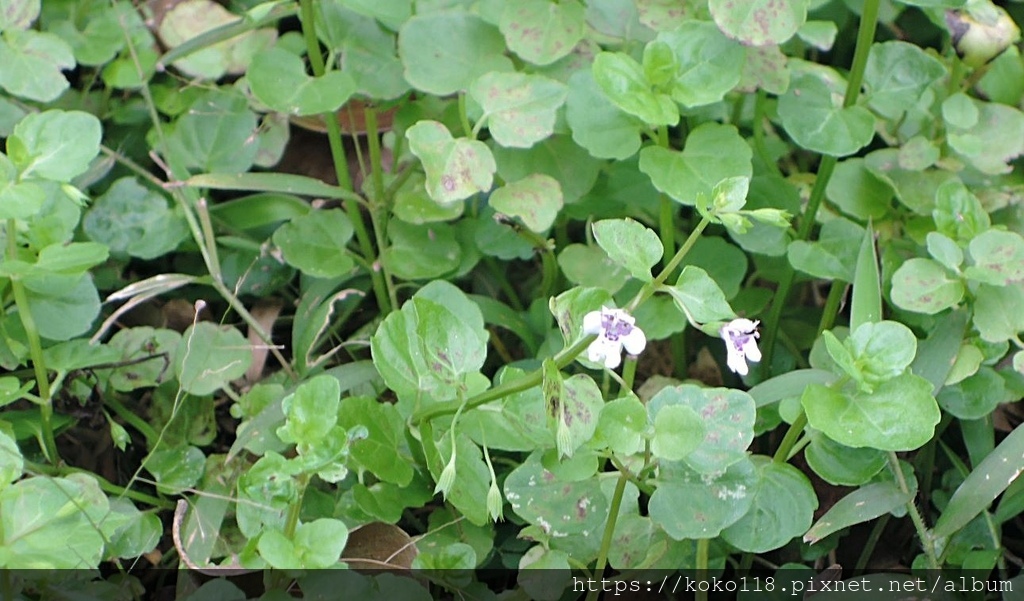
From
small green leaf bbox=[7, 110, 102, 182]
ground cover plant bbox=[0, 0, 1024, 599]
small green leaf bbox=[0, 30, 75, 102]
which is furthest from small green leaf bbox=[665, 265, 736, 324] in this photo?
small green leaf bbox=[0, 30, 75, 102]

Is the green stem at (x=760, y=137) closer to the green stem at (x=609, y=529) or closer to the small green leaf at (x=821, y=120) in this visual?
the small green leaf at (x=821, y=120)

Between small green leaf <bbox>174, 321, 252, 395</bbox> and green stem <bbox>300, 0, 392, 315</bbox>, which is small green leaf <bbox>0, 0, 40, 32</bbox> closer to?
green stem <bbox>300, 0, 392, 315</bbox>

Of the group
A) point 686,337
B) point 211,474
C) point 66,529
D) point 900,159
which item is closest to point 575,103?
point 686,337

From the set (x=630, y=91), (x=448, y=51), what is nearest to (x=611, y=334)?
(x=630, y=91)

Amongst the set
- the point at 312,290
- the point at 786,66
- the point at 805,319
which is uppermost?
the point at 786,66

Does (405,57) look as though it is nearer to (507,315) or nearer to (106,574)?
(507,315)

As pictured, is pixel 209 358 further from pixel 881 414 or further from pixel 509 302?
pixel 881 414
